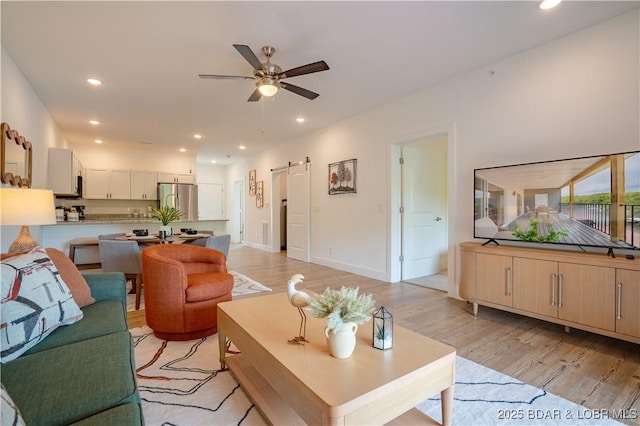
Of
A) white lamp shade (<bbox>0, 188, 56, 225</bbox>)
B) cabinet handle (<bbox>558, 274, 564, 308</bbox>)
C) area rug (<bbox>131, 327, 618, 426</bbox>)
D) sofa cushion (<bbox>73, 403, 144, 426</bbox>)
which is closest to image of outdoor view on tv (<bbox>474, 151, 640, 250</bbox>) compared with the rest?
cabinet handle (<bbox>558, 274, 564, 308</bbox>)

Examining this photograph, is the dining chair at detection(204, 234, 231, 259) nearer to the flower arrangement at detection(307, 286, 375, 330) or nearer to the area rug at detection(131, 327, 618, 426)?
the area rug at detection(131, 327, 618, 426)

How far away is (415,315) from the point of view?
3.15 metres

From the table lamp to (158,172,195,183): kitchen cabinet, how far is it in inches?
225

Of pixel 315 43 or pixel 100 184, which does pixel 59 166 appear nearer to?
pixel 100 184

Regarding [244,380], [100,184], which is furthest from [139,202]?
[244,380]

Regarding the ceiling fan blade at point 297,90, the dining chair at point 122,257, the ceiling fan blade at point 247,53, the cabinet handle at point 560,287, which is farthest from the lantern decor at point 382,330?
the dining chair at point 122,257

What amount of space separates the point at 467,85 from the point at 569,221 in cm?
188

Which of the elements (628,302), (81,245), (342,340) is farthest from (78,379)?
(81,245)

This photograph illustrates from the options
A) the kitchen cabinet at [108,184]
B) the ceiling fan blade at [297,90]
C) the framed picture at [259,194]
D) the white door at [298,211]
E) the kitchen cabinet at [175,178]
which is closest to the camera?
the ceiling fan blade at [297,90]

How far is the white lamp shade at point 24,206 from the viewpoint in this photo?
2.18m

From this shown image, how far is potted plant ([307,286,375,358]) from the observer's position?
127 cm

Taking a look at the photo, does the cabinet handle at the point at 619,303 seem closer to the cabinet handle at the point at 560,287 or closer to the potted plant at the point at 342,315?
the cabinet handle at the point at 560,287

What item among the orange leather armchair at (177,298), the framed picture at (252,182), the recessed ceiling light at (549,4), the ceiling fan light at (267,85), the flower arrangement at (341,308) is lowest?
the orange leather armchair at (177,298)

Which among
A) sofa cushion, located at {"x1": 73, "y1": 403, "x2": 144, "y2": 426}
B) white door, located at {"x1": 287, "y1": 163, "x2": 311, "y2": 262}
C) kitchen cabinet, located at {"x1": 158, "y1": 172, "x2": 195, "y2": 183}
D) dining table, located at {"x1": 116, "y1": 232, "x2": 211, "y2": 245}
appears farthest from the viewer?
kitchen cabinet, located at {"x1": 158, "y1": 172, "x2": 195, "y2": 183}
